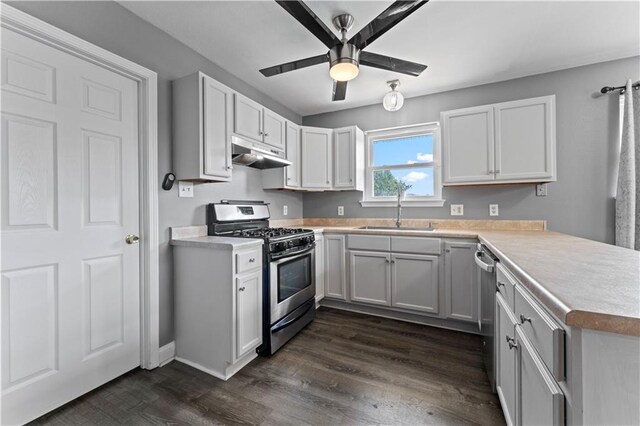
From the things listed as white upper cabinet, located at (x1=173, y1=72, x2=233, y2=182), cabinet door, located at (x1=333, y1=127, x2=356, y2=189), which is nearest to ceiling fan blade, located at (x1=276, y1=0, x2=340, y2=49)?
white upper cabinet, located at (x1=173, y1=72, x2=233, y2=182)

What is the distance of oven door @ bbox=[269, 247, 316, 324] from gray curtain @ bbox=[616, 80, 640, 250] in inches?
107

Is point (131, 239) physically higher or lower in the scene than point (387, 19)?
lower

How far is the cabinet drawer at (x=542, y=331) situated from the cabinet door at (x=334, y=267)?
1.96 meters

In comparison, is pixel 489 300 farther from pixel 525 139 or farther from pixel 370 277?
pixel 525 139

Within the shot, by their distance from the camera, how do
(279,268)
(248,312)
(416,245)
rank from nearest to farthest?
1. (248,312)
2. (279,268)
3. (416,245)

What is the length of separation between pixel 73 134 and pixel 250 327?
5.43ft

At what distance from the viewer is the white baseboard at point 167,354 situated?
77.0 inches

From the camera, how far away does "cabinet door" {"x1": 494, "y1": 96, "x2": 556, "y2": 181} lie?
7.82ft

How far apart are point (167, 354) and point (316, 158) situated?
2458 millimetres

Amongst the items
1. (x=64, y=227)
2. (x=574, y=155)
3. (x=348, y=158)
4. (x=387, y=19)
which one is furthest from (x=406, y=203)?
(x=64, y=227)

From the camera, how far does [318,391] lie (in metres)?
1.68

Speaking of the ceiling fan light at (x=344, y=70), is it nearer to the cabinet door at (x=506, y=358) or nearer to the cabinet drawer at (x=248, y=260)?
the cabinet drawer at (x=248, y=260)

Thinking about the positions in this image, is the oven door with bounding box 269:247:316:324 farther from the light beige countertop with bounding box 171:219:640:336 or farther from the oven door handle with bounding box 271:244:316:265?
the light beige countertop with bounding box 171:219:640:336

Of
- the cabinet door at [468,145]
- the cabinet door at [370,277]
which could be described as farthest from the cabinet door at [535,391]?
the cabinet door at [468,145]
